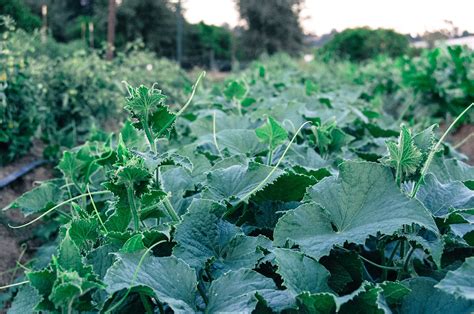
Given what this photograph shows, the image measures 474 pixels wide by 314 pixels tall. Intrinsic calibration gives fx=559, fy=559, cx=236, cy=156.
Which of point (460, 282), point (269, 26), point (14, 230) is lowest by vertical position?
point (14, 230)

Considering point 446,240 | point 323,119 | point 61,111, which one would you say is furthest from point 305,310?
point 61,111

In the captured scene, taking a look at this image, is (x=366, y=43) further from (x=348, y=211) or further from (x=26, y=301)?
(x=26, y=301)

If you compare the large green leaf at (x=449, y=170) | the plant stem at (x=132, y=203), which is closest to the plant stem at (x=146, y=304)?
the plant stem at (x=132, y=203)

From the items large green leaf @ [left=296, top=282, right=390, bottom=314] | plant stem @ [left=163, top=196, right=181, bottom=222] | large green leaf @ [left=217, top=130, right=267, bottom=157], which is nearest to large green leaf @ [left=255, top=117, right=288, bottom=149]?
large green leaf @ [left=217, top=130, right=267, bottom=157]

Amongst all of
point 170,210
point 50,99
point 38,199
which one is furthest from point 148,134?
point 50,99

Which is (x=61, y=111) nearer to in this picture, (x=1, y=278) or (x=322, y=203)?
(x=1, y=278)

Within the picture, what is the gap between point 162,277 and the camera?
1.18 m

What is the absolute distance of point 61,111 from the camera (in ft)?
19.9

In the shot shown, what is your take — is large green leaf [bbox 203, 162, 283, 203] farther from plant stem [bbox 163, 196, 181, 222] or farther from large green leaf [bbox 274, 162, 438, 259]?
large green leaf [bbox 274, 162, 438, 259]

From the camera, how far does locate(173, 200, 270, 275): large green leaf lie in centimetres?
132

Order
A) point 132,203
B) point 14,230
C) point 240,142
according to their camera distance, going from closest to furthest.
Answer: point 132,203 < point 240,142 < point 14,230

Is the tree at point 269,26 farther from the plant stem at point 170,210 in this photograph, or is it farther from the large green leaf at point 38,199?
the plant stem at point 170,210

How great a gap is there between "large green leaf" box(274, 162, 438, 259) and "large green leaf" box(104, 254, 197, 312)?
22cm

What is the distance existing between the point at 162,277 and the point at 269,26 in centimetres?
3319
